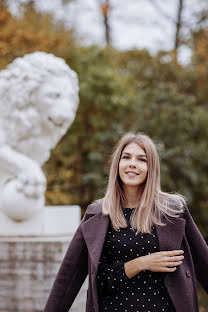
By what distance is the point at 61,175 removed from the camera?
792cm

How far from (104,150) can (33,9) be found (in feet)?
13.2

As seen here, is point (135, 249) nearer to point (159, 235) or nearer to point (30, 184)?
point (159, 235)

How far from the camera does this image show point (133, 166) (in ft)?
7.11

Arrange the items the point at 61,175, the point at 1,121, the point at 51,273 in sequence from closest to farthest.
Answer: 1. the point at 51,273
2. the point at 1,121
3. the point at 61,175

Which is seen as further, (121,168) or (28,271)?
(28,271)

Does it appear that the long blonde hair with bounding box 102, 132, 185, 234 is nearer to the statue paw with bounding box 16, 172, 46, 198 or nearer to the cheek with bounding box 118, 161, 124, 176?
the cheek with bounding box 118, 161, 124, 176

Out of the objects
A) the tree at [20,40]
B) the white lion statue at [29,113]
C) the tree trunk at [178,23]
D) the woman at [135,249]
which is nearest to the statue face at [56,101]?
the white lion statue at [29,113]

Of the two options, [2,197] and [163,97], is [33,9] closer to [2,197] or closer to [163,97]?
[163,97]

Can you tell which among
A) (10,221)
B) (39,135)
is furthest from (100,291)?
(39,135)

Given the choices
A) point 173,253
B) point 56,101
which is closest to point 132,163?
point 173,253

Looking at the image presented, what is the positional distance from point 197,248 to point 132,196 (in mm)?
414

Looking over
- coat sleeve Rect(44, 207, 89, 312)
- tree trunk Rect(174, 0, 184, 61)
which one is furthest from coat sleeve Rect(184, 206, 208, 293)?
tree trunk Rect(174, 0, 184, 61)

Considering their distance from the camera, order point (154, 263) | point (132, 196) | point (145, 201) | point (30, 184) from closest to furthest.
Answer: point (154, 263) → point (145, 201) → point (132, 196) → point (30, 184)

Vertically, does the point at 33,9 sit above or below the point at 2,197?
above
